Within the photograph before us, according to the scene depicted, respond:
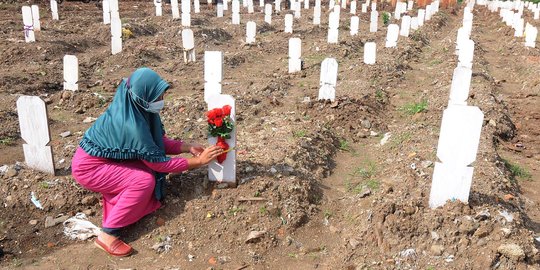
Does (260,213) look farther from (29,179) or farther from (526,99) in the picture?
(526,99)

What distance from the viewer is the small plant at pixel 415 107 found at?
7316 millimetres

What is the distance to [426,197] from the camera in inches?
156

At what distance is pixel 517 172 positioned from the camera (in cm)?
550

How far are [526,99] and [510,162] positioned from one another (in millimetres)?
3707

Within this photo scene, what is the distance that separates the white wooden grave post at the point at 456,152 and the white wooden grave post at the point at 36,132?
351 centimetres

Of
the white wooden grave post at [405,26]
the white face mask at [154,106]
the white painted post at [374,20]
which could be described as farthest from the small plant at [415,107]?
the white painted post at [374,20]

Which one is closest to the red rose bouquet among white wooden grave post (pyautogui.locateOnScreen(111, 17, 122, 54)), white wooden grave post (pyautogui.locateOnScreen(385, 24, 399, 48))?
white wooden grave post (pyautogui.locateOnScreen(111, 17, 122, 54))

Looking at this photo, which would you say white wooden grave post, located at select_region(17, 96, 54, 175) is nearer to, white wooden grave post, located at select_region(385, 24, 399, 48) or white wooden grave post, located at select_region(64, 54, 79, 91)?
white wooden grave post, located at select_region(64, 54, 79, 91)

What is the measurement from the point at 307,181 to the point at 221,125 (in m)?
1.09

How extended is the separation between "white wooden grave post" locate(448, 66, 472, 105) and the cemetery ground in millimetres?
299

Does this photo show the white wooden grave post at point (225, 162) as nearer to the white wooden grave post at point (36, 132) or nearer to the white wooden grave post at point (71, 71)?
the white wooden grave post at point (36, 132)

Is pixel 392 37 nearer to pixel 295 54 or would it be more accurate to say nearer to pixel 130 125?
pixel 295 54

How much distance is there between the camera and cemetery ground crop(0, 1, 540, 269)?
11.5ft

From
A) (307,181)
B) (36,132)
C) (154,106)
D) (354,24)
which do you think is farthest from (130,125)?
(354,24)
